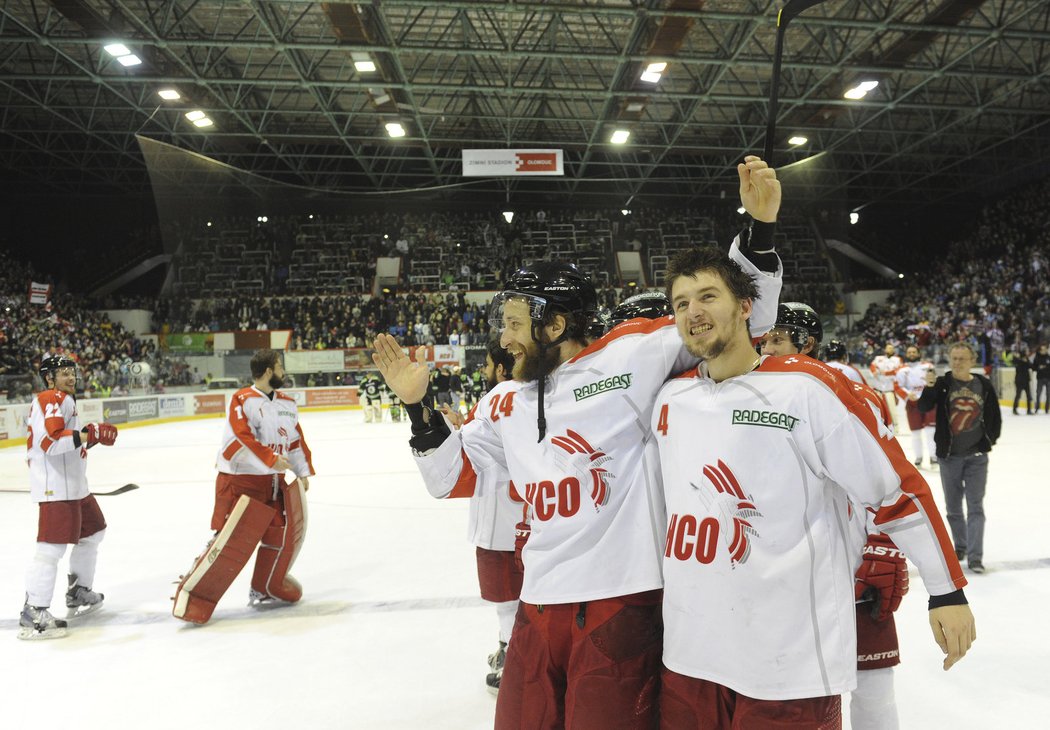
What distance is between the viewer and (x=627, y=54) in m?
14.6

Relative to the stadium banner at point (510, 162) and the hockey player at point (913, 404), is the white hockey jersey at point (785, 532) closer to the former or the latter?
the hockey player at point (913, 404)

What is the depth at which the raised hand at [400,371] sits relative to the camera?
2059 mm

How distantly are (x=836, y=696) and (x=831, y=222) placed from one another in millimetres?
24831

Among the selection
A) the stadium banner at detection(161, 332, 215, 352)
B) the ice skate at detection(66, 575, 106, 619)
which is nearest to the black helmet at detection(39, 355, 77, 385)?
the ice skate at detection(66, 575, 106, 619)

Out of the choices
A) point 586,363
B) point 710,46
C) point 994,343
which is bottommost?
point 586,363

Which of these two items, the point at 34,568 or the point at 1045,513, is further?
the point at 1045,513

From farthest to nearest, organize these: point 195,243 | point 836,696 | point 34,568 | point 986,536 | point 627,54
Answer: point 195,243 < point 627,54 < point 986,536 < point 34,568 < point 836,696

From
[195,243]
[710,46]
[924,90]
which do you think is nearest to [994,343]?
[924,90]

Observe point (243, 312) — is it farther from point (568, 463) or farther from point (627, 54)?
point (568, 463)

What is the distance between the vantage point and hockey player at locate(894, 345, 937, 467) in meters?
8.07

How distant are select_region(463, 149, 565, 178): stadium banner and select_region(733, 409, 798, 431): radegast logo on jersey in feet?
48.9

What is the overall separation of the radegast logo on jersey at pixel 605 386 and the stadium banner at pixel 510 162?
1462cm

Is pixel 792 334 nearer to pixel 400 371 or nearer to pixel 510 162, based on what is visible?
pixel 400 371

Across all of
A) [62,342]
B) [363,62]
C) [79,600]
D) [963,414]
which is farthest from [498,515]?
[62,342]
